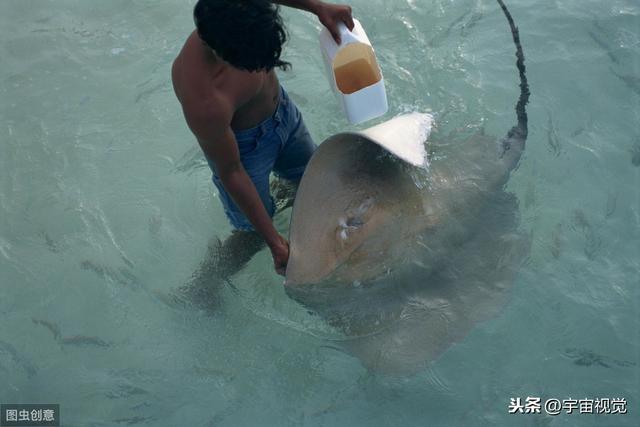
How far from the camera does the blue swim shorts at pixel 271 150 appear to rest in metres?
2.98

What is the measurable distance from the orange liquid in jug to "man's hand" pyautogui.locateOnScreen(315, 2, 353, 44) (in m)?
0.22

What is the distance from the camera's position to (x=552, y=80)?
4566 mm

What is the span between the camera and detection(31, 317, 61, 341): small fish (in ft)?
11.6

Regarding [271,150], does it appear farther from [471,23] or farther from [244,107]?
[471,23]

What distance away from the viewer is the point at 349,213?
2943mm

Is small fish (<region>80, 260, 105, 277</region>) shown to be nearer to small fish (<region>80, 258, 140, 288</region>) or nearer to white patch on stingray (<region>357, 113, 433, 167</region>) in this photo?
small fish (<region>80, 258, 140, 288</region>)

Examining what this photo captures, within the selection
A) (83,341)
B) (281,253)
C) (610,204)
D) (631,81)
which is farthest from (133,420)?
(631,81)

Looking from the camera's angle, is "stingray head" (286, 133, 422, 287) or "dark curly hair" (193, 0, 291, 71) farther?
"stingray head" (286, 133, 422, 287)

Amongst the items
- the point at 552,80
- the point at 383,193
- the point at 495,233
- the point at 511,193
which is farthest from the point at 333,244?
the point at 552,80

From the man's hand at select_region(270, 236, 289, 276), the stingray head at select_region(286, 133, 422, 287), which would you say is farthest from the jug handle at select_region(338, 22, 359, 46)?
the man's hand at select_region(270, 236, 289, 276)

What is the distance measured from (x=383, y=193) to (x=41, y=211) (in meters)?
2.45

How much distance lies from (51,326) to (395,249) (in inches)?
84.2

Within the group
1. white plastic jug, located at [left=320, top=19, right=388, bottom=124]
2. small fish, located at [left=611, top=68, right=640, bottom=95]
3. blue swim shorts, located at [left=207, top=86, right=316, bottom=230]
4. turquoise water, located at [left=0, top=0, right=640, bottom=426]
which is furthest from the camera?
small fish, located at [left=611, top=68, right=640, bottom=95]

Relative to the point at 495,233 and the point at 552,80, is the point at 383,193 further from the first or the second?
the point at 552,80
